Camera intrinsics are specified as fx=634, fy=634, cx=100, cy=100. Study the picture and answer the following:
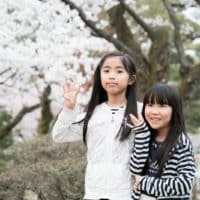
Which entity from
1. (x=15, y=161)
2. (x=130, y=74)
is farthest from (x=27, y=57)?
(x=130, y=74)

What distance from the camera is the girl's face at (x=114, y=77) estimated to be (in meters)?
3.05

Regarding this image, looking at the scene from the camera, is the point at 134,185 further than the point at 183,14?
No

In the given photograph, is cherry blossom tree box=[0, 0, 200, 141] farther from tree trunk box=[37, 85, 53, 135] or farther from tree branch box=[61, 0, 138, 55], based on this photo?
tree trunk box=[37, 85, 53, 135]

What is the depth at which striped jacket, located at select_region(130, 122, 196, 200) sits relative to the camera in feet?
9.28

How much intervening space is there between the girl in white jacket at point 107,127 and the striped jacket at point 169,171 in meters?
0.07

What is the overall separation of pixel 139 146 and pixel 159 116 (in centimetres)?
18

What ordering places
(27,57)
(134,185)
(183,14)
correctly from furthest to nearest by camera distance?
1. (183,14)
2. (27,57)
3. (134,185)

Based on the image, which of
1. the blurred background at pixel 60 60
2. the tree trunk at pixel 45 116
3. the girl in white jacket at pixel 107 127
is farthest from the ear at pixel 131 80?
the tree trunk at pixel 45 116

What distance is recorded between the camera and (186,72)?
317 inches

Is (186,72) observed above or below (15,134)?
above

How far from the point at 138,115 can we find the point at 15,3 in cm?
391

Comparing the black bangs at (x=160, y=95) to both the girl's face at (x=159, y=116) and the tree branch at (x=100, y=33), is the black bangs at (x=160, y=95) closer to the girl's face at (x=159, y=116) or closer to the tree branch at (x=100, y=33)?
the girl's face at (x=159, y=116)

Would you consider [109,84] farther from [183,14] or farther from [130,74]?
[183,14]

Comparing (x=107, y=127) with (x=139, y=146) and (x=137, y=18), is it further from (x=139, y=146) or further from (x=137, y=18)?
(x=137, y=18)
